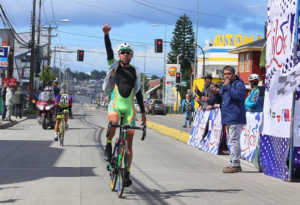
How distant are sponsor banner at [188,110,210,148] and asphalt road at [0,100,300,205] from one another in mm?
1126

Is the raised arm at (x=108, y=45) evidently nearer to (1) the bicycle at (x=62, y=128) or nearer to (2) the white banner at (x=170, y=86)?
(1) the bicycle at (x=62, y=128)

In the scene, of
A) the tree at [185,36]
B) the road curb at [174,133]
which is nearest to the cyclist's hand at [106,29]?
the road curb at [174,133]

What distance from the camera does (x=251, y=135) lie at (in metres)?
11.0

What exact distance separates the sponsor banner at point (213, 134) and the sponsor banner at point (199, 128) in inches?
12.5

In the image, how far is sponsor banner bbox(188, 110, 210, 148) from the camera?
45.1 feet

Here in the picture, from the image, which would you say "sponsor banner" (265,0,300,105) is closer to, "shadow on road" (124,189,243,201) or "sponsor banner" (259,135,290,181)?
"sponsor banner" (259,135,290,181)

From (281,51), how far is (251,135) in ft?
8.87

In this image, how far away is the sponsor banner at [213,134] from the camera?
12473 mm

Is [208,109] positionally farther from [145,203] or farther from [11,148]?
[145,203]

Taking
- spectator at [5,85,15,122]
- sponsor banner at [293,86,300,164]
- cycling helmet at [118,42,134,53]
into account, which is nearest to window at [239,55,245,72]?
spectator at [5,85,15,122]

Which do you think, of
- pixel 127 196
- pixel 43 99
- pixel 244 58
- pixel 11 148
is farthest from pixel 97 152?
pixel 244 58

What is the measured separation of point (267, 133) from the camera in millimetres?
9250

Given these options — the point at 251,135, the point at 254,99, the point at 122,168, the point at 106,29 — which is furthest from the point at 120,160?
Answer: the point at 254,99

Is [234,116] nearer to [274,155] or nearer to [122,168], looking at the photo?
[274,155]
